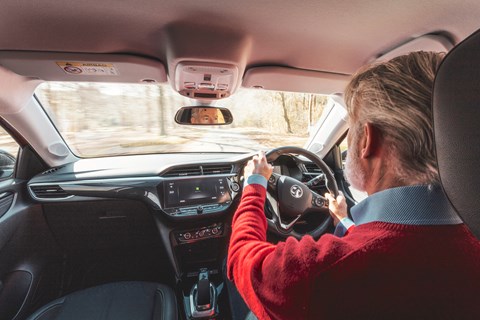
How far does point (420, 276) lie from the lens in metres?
0.63

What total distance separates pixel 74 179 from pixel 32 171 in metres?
0.46

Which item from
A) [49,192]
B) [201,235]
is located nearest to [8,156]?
[49,192]

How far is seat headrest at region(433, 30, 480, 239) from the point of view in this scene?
610mm

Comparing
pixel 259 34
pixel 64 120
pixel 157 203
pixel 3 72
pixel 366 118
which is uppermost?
pixel 259 34

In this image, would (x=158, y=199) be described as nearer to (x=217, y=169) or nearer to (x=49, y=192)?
(x=217, y=169)

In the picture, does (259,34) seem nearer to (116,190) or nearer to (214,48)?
(214,48)

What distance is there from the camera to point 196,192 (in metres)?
2.45

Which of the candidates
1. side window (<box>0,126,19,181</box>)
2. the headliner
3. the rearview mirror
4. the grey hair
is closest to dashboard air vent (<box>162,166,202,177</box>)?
the rearview mirror

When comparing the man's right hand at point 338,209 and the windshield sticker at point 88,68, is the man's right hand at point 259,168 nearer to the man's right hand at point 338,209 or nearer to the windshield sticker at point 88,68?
the man's right hand at point 338,209

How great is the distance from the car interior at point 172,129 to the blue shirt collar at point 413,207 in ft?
0.17

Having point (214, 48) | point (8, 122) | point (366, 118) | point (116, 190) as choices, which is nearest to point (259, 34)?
point (214, 48)

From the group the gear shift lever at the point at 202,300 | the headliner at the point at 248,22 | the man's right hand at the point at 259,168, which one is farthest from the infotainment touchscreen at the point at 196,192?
the headliner at the point at 248,22

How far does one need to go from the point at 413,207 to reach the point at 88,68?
215 cm

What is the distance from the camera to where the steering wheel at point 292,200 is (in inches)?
83.3
